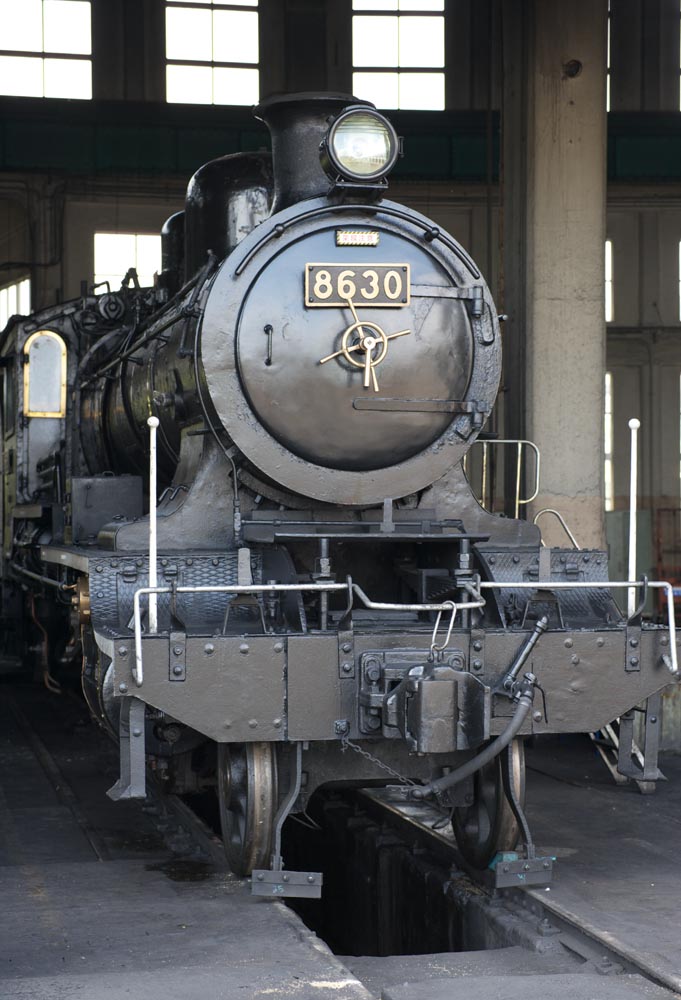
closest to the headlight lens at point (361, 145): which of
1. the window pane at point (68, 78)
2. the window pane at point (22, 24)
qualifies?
the window pane at point (68, 78)

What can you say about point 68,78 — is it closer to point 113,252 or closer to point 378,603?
point 113,252

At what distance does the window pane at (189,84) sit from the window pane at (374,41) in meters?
2.06

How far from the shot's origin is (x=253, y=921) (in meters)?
4.77

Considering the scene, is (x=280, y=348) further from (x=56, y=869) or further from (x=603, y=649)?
(x=56, y=869)

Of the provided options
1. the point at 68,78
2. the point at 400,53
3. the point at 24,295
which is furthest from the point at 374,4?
the point at 24,295

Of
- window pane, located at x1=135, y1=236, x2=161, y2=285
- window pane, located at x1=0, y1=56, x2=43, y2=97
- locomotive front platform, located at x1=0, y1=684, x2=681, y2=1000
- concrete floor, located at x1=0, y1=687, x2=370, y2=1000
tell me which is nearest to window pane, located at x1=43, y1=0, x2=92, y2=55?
window pane, located at x1=0, y1=56, x2=43, y2=97

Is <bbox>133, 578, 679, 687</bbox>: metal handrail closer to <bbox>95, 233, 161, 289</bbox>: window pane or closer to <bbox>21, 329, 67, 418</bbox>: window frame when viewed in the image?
<bbox>21, 329, 67, 418</bbox>: window frame

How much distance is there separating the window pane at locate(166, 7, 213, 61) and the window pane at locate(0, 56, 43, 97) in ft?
5.84

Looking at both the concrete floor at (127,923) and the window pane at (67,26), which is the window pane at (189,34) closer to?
the window pane at (67,26)

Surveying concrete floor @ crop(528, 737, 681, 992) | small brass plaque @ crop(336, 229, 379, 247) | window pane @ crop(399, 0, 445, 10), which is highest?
window pane @ crop(399, 0, 445, 10)

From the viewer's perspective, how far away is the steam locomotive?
4.90 metres

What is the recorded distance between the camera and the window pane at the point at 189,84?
59.2ft

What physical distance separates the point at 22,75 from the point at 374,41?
487 centimetres

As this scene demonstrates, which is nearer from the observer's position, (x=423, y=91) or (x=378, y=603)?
(x=378, y=603)
